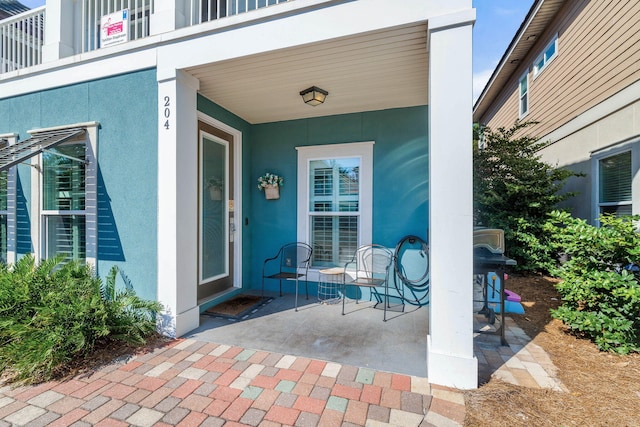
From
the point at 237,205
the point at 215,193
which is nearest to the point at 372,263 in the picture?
the point at 237,205

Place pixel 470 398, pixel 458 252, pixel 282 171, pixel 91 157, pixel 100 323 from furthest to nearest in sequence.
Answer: pixel 282 171 → pixel 91 157 → pixel 100 323 → pixel 458 252 → pixel 470 398

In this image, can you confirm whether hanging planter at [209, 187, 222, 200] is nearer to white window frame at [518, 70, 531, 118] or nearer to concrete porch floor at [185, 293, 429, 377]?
concrete porch floor at [185, 293, 429, 377]

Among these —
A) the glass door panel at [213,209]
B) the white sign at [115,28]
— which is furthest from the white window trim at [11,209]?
the glass door panel at [213,209]

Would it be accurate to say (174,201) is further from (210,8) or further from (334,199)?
(210,8)

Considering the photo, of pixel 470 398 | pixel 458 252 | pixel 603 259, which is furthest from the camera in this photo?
pixel 603 259

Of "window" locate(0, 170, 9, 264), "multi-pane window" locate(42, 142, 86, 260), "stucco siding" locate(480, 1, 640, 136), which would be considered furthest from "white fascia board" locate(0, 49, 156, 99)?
"stucco siding" locate(480, 1, 640, 136)

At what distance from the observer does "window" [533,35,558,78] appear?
5993mm

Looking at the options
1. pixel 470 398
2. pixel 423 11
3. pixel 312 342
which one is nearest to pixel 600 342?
pixel 470 398

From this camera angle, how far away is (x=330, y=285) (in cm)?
414

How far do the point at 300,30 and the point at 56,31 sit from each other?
134 inches

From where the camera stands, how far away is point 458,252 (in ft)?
6.75

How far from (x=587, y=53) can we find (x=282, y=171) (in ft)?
18.9

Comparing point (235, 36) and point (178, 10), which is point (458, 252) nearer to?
point (235, 36)

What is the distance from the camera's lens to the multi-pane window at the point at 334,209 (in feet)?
13.4
